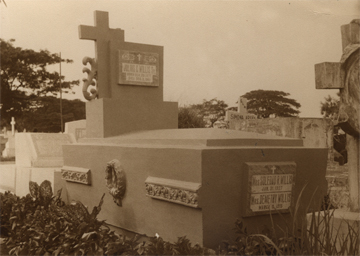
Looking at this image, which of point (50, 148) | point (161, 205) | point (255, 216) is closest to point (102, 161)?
point (161, 205)

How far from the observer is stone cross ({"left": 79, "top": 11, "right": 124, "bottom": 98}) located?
6406mm

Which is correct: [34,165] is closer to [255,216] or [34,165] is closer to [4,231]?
[4,231]

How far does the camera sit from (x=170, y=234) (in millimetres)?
4367

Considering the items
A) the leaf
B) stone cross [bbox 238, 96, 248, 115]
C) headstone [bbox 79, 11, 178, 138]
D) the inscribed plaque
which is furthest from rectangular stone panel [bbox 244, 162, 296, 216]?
stone cross [bbox 238, 96, 248, 115]

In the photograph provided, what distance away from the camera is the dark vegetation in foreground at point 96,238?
133 inches

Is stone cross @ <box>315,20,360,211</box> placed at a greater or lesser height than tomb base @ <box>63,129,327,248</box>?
greater

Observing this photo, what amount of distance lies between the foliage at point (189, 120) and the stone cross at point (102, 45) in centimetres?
604

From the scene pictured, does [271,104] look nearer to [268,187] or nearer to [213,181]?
[268,187]

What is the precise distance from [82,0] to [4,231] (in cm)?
362

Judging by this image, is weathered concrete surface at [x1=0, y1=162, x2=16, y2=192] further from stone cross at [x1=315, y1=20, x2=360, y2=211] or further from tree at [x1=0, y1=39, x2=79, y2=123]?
tree at [x1=0, y1=39, x2=79, y2=123]

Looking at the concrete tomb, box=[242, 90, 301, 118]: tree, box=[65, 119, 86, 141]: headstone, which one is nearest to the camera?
the concrete tomb

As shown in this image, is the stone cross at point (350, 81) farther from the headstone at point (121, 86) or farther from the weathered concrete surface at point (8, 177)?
the weathered concrete surface at point (8, 177)

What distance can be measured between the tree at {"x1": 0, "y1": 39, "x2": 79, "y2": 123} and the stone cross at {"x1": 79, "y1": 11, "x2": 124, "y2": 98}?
20.1 metres

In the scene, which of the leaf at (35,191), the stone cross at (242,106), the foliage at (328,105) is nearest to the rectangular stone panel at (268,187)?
the leaf at (35,191)
